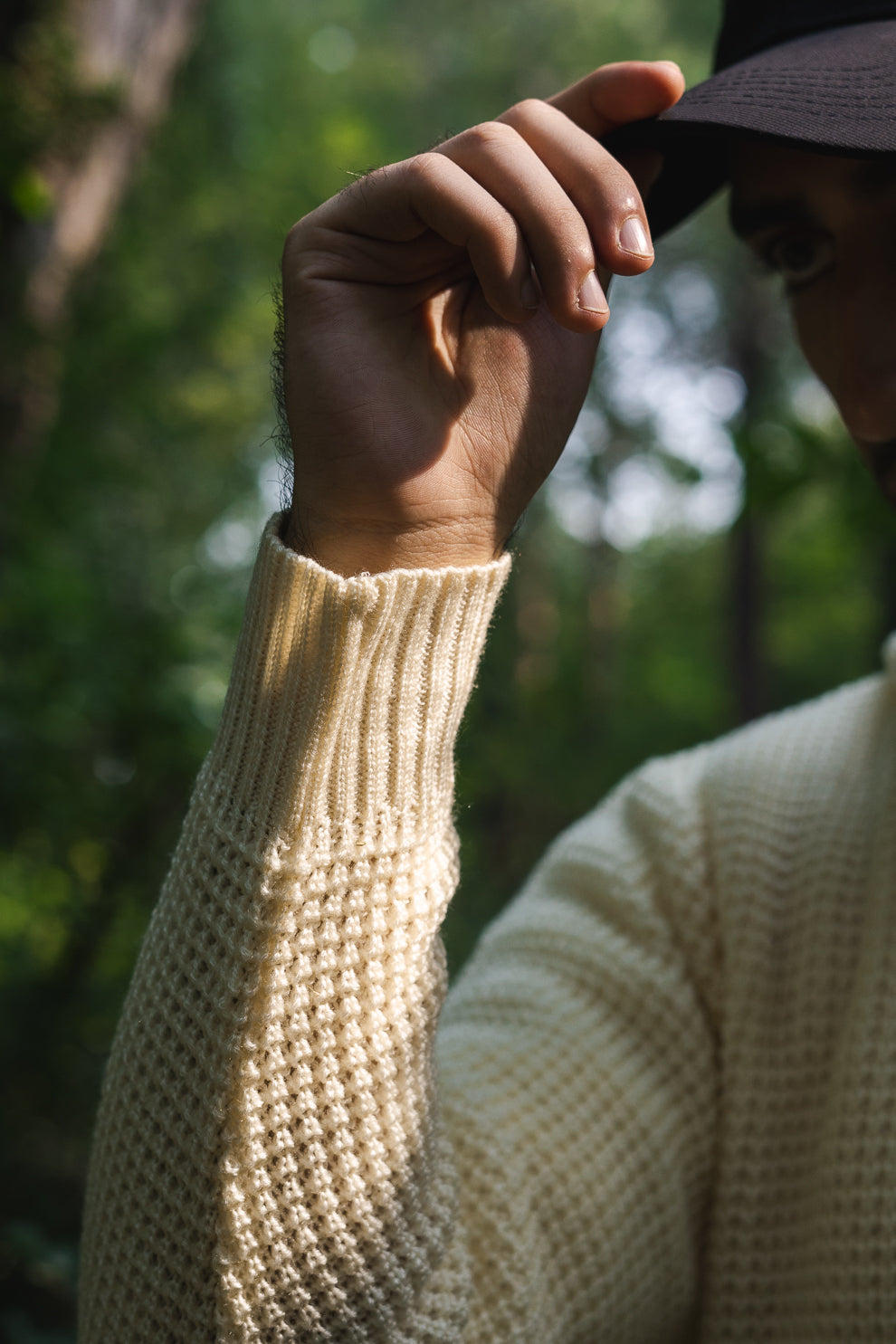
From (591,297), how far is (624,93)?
300 mm

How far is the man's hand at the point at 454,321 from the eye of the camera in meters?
1.03

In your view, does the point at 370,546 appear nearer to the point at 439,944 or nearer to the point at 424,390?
the point at 424,390

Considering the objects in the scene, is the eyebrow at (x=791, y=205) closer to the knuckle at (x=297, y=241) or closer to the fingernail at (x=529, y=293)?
the fingernail at (x=529, y=293)

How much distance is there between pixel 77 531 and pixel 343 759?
561 cm

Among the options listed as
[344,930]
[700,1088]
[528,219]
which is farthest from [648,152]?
[700,1088]

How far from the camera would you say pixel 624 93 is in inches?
44.3

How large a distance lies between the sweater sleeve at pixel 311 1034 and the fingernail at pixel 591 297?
291 millimetres

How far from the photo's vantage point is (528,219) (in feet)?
3.35

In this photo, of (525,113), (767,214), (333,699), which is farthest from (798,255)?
(333,699)

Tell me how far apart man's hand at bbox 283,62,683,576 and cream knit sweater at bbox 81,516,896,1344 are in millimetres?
94

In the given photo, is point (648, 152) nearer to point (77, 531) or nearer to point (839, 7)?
point (839, 7)

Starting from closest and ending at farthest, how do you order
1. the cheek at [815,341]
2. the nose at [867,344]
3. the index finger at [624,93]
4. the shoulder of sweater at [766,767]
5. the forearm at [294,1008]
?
the forearm at [294,1008] → the index finger at [624,93] → the nose at [867,344] → the cheek at [815,341] → the shoulder of sweater at [766,767]

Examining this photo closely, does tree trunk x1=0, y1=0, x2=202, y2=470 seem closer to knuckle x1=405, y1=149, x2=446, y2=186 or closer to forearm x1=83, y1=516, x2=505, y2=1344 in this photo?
knuckle x1=405, y1=149, x2=446, y2=186

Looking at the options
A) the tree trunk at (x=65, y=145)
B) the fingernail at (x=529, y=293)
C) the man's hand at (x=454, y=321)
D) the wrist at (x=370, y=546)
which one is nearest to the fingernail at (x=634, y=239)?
the man's hand at (x=454, y=321)
